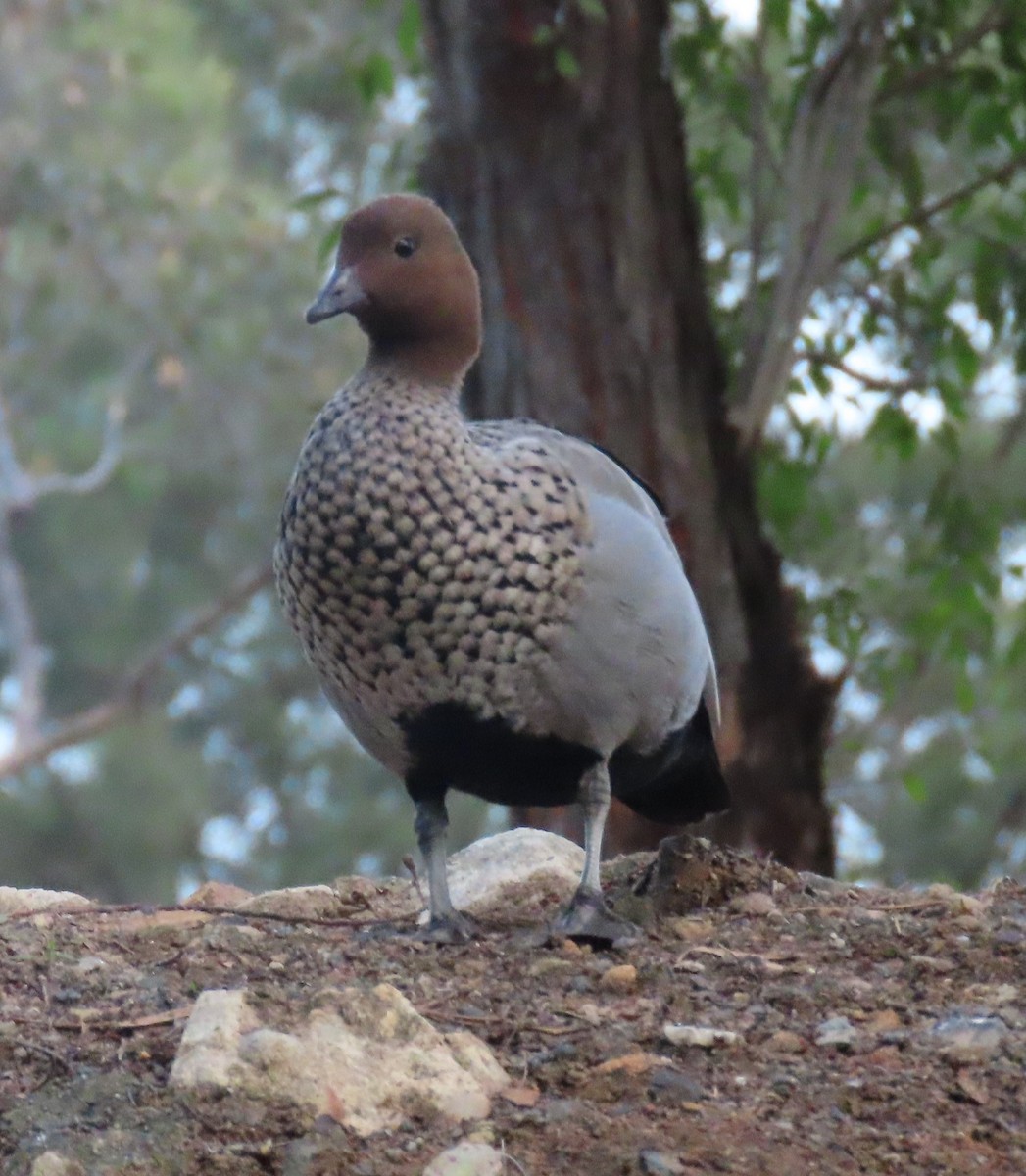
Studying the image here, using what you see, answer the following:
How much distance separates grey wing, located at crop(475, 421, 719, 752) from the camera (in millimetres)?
3449

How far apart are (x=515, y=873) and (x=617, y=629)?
0.78m

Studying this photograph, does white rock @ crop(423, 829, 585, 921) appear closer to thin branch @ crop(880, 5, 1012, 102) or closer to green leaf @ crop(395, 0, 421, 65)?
green leaf @ crop(395, 0, 421, 65)

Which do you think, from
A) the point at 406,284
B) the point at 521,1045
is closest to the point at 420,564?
the point at 406,284

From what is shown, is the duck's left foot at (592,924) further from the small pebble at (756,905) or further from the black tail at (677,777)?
the black tail at (677,777)

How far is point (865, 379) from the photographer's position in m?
6.26

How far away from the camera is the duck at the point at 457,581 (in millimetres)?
3320

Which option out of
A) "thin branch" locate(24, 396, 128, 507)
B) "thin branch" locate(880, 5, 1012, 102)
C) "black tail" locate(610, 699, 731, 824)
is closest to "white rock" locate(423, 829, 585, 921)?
"black tail" locate(610, 699, 731, 824)

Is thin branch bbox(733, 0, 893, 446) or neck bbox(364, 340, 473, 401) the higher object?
thin branch bbox(733, 0, 893, 446)

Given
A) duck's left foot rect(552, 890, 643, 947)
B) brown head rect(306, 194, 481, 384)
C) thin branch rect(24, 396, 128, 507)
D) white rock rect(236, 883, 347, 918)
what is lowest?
duck's left foot rect(552, 890, 643, 947)

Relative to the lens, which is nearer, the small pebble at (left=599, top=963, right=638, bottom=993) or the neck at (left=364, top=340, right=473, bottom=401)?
the small pebble at (left=599, top=963, right=638, bottom=993)

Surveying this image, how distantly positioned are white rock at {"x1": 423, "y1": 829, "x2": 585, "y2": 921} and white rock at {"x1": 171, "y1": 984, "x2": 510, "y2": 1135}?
40.8 inches

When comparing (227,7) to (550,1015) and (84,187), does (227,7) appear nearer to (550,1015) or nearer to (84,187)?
(84,187)

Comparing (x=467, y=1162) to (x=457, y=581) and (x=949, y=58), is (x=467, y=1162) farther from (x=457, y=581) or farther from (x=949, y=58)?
(x=949, y=58)

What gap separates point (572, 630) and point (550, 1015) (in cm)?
72
